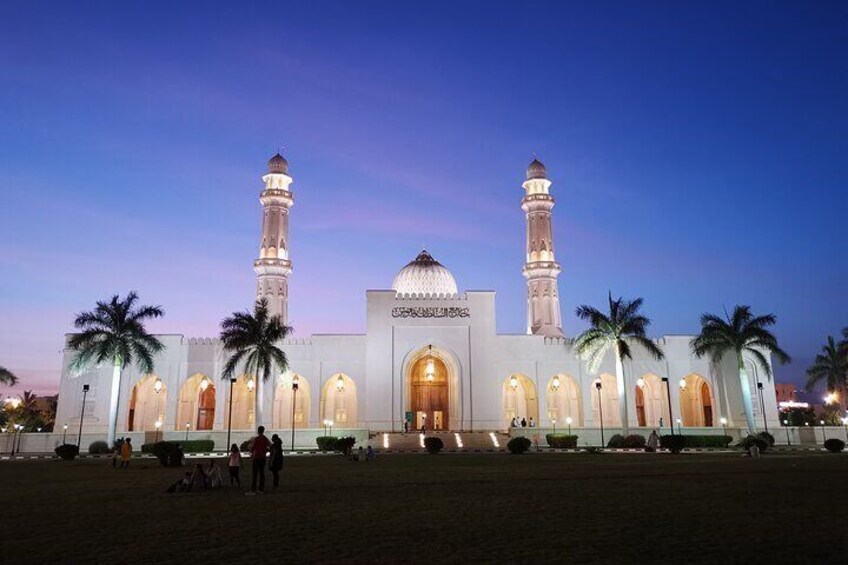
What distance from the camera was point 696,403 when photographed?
4853 cm

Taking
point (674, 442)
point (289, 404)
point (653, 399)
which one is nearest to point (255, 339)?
point (289, 404)

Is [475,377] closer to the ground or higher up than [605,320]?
closer to the ground

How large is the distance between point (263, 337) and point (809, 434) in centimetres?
3240

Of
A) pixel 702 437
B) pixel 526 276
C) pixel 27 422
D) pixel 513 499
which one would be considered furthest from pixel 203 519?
pixel 27 422

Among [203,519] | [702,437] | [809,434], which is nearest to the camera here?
[203,519]

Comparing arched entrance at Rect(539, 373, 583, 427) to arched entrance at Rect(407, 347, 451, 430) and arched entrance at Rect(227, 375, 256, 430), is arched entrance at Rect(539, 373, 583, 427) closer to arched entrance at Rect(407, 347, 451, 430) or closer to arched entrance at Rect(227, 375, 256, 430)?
arched entrance at Rect(407, 347, 451, 430)

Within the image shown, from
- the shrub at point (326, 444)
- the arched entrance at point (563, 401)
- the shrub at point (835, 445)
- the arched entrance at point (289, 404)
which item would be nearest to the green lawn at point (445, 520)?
the shrub at point (835, 445)

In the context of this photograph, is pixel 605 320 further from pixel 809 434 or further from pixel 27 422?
pixel 27 422

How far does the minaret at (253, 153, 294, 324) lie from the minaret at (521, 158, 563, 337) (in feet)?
59.7

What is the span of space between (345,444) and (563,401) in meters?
22.5

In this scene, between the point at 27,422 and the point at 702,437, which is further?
the point at 27,422

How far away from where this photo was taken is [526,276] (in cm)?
5059

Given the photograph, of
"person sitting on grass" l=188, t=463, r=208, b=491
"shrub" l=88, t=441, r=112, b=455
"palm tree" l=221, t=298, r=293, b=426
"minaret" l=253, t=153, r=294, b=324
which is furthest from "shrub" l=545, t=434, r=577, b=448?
"person sitting on grass" l=188, t=463, r=208, b=491

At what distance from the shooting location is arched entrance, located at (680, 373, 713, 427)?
4838 centimetres
